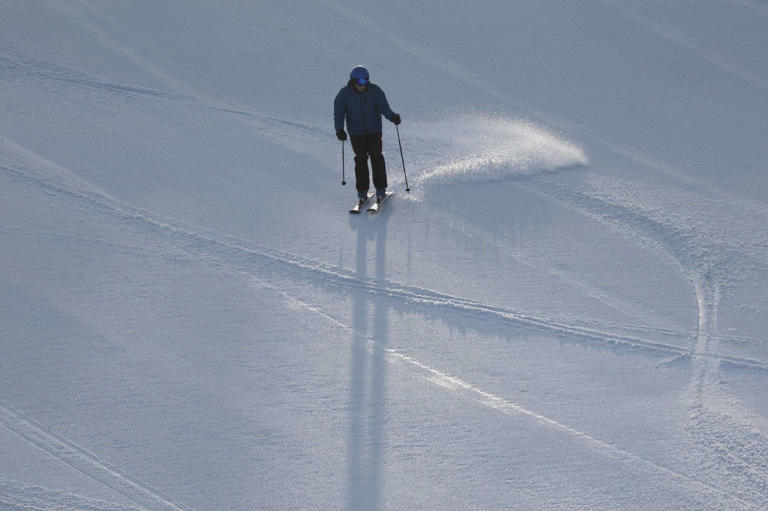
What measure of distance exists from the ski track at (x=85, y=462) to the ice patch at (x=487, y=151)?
4.44 m

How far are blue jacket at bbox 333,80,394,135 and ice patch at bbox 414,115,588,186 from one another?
40.3 inches

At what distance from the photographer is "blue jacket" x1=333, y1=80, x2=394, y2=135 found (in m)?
8.34

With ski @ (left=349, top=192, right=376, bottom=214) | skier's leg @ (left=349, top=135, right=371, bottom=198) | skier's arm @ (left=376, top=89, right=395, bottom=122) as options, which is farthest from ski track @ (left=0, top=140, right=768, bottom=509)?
skier's arm @ (left=376, top=89, right=395, bottom=122)

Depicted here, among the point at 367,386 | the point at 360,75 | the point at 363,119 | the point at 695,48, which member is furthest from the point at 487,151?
the point at 367,386

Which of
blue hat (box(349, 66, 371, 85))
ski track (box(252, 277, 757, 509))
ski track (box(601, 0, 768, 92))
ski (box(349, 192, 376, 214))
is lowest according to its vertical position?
ski track (box(252, 277, 757, 509))

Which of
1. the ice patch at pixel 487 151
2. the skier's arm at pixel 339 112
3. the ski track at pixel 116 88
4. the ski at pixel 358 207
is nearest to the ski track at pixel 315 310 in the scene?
the ski at pixel 358 207

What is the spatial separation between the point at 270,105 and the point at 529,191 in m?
3.27

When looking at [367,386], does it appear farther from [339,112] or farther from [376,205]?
[339,112]

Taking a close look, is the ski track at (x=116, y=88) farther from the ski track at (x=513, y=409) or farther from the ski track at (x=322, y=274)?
the ski track at (x=513, y=409)

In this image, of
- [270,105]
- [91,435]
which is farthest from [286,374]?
[270,105]

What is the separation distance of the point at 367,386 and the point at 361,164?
2.80 meters

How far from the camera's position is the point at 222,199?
884 centimetres

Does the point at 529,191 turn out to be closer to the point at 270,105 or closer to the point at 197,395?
the point at 270,105

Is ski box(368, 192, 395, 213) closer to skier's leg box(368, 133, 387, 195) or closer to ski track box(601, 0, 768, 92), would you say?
skier's leg box(368, 133, 387, 195)
